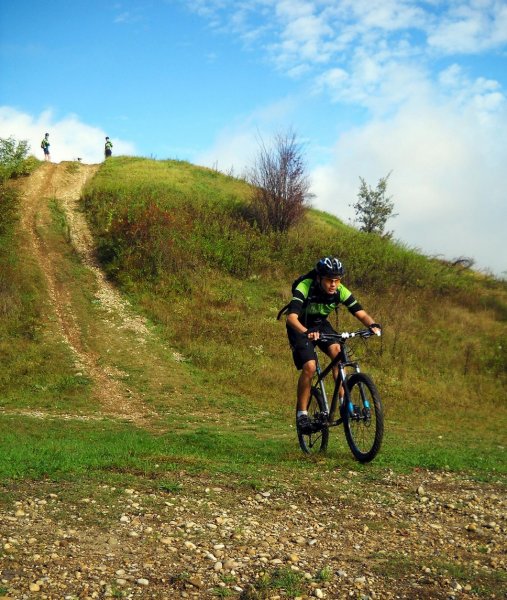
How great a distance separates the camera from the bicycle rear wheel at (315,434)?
836 centimetres

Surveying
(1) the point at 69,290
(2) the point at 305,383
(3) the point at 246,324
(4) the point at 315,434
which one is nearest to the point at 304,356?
(2) the point at 305,383

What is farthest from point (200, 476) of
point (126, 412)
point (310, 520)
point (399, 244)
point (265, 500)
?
point (399, 244)

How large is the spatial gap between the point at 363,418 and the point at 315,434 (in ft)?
5.34

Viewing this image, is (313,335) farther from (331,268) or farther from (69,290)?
(69,290)

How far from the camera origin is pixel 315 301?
26.9 feet

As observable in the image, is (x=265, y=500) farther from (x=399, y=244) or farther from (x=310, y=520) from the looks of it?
(x=399, y=244)

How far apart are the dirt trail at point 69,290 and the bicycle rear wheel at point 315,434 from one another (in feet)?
19.1

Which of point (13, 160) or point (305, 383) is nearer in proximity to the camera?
point (305, 383)

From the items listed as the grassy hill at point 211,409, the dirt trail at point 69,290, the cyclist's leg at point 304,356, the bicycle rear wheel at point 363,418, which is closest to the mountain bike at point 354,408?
the bicycle rear wheel at point 363,418

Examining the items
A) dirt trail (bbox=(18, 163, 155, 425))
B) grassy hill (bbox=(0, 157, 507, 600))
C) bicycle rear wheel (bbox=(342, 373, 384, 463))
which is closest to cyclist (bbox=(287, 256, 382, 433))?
bicycle rear wheel (bbox=(342, 373, 384, 463))

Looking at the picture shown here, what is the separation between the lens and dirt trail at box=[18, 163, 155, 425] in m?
15.9

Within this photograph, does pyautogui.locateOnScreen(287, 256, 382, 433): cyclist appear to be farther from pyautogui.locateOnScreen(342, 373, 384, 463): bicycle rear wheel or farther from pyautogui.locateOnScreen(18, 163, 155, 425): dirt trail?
pyautogui.locateOnScreen(18, 163, 155, 425): dirt trail

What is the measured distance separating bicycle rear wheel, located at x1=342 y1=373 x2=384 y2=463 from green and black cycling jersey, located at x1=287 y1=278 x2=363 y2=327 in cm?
100

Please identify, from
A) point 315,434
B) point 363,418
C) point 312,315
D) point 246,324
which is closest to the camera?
point 363,418
